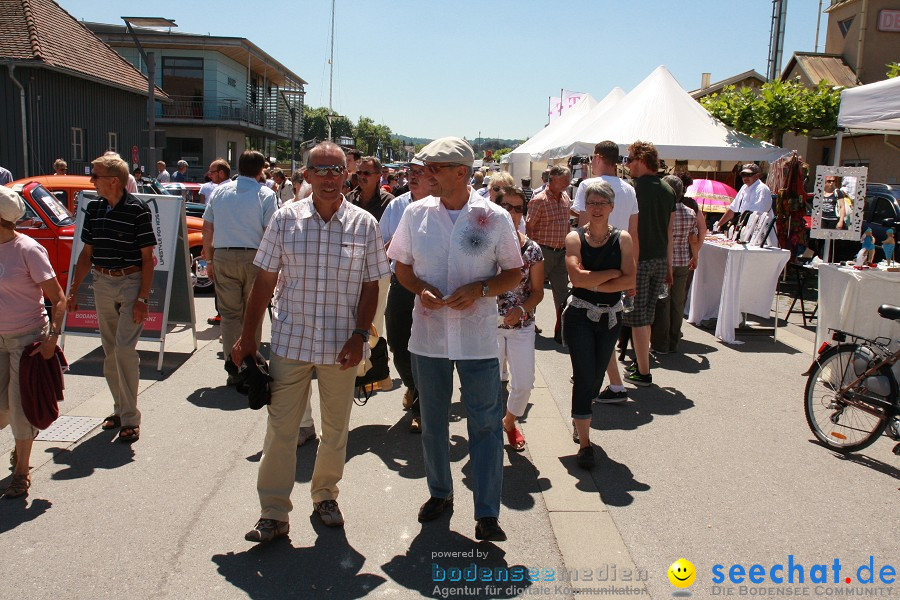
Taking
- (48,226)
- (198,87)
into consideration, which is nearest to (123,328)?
(48,226)

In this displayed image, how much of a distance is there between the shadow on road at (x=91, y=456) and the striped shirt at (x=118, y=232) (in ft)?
4.10

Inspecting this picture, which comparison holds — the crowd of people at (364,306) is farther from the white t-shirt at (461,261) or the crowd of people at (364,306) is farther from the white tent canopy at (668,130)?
the white tent canopy at (668,130)

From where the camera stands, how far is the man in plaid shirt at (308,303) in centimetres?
380

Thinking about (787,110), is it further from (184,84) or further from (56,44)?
(184,84)

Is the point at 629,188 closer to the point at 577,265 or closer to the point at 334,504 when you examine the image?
the point at 577,265

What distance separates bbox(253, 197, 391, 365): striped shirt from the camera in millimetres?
3805

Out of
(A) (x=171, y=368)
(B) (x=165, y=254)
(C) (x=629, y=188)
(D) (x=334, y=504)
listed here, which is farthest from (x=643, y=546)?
(B) (x=165, y=254)

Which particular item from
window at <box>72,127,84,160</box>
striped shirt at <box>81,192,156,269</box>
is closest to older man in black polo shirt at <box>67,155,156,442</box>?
striped shirt at <box>81,192,156,269</box>

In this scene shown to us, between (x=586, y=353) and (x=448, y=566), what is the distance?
188 cm

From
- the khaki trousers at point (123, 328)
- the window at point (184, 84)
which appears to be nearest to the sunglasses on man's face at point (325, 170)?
the khaki trousers at point (123, 328)

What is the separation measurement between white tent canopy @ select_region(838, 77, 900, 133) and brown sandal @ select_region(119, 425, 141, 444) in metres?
6.86

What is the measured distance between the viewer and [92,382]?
22.7ft

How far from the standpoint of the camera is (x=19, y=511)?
4230 millimetres

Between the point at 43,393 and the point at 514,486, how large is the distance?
2.90 meters
